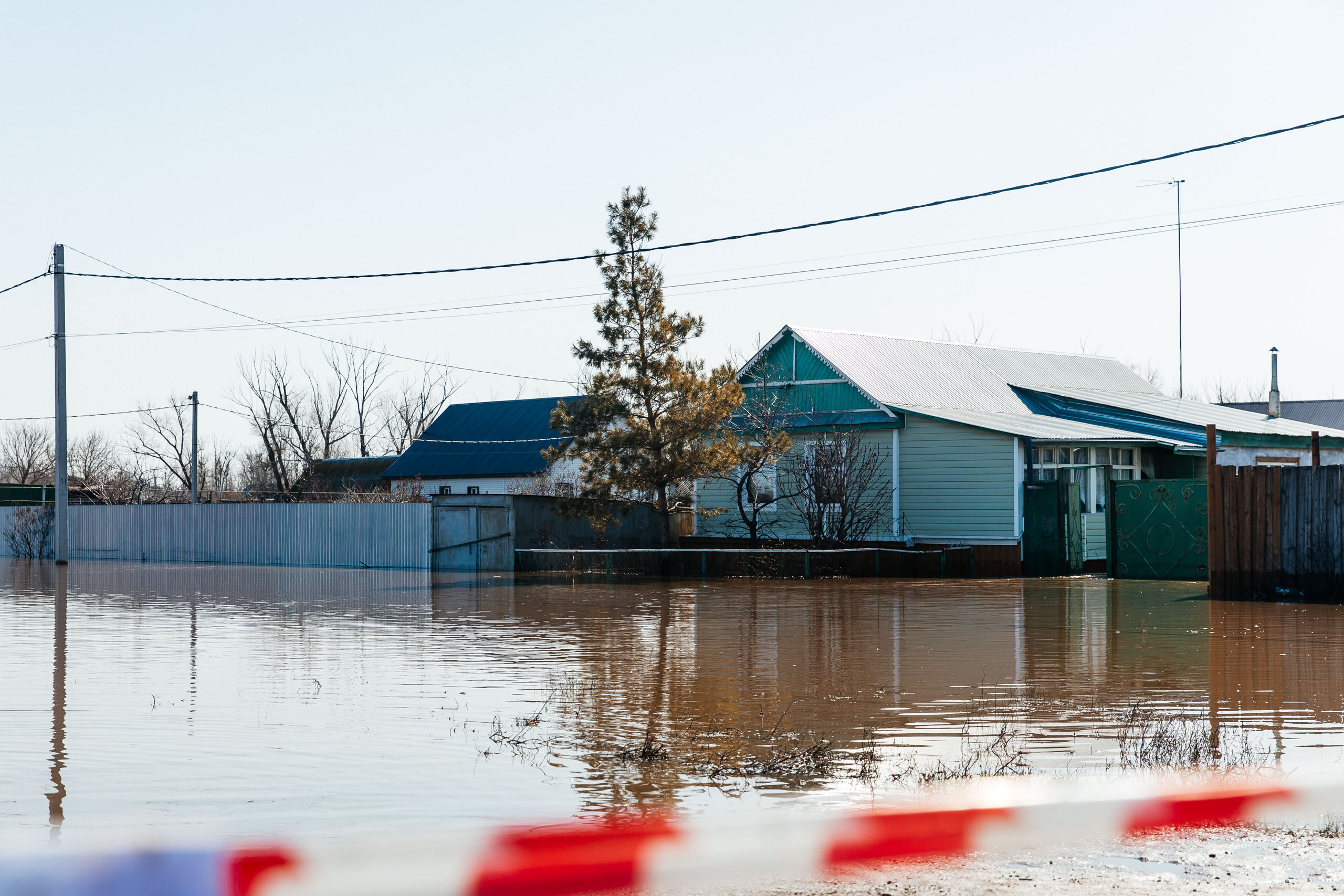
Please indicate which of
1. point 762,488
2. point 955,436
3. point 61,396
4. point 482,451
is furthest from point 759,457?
point 482,451

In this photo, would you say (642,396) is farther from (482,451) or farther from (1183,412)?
(482,451)

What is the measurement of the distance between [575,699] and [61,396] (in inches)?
1094

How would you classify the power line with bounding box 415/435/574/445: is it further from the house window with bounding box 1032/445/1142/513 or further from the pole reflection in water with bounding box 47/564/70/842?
the pole reflection in water with bounding box 47/564/70/842

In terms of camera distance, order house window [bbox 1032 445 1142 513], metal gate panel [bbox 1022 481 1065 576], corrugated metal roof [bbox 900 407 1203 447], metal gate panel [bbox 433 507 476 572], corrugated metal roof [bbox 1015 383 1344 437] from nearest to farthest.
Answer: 1. metal gate panel [bbox 1022 481 1065 576]
2. corrugated metal roof [bbox 900 407 1203 447]
3. house window [bbox 1032 445 1142 513]
4. metal gate panel [bbox 433 507 476 572]
5. corrugated metal roof [bbox 1015 383 1344 437]

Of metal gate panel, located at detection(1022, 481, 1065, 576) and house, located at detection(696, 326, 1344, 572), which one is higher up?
house, located at detection(696, 326, 1344, 572)

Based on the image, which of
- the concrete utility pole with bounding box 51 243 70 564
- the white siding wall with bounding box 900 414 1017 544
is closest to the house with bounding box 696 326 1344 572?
the white siding wall with bounding box 900 414 1017 544

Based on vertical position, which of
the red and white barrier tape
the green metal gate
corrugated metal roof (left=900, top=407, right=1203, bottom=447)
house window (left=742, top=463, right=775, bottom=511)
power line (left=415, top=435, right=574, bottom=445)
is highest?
power line (left=415, top=435, right=574, bottom=445)

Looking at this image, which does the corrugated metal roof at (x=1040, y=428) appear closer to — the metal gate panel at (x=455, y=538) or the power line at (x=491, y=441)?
the metal gate panel at (x=455, y=538)

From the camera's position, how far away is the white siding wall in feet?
97.9

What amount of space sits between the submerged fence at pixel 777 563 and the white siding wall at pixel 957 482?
0.66 metres

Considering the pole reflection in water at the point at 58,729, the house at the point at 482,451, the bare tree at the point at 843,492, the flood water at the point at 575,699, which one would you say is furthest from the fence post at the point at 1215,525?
the house at the point at 482,451

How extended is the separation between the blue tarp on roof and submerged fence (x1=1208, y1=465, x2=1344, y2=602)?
36988mm

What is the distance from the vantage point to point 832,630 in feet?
56.1

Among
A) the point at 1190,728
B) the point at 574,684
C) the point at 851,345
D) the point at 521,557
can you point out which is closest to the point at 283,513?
the point at 521,557
